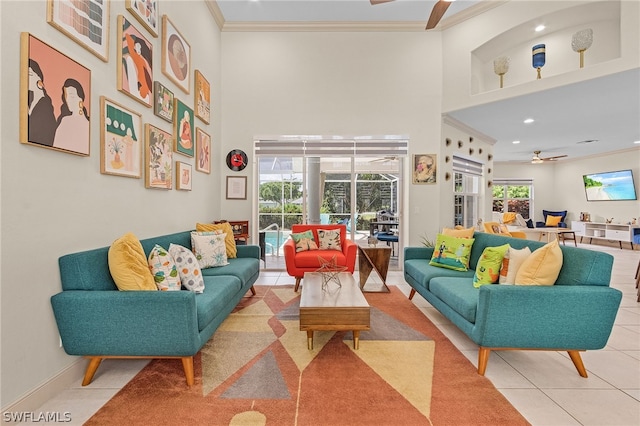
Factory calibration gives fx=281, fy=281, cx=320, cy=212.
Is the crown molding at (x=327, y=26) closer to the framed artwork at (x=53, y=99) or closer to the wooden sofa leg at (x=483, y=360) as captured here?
the framed artwork at (x=53, y=99)

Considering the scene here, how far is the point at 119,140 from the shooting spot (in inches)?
95.7

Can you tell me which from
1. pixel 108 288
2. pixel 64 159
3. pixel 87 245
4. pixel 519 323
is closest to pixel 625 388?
pixel 519 323

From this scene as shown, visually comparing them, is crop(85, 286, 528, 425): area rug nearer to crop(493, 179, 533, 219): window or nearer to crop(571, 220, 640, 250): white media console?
crop(571, 220, 640, 250): white media console

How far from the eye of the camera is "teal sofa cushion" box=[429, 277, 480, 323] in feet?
7.13

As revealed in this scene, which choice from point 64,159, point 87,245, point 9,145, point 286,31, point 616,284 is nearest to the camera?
point 9,145

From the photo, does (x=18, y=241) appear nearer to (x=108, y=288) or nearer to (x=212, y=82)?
(x=108, y=288)

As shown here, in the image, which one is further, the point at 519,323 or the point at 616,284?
the point at 616,284

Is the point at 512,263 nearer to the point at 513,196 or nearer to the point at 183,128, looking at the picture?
the point at 183,128

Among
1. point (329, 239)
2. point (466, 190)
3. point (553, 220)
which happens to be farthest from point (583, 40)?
point (553, 220)

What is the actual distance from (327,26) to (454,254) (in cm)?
441

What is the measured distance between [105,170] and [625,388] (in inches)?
163

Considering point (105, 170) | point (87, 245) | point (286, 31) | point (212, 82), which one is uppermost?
point (286, 31)

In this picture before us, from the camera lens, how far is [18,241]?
1.60 meters

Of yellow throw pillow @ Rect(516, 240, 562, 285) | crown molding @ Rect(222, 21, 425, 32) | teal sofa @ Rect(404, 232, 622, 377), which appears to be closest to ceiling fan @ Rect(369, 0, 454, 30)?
crown molding @ Rect(222, 21, 425, 32)
